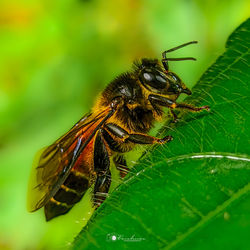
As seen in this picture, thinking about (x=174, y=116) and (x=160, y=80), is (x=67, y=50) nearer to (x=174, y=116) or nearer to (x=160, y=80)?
(x=160, y=80)

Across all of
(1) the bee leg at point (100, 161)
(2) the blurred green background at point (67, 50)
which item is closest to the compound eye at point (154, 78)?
(1) the bee leg at point (100, 161)

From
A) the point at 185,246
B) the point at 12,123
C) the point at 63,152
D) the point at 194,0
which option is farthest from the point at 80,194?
the point at 194,0

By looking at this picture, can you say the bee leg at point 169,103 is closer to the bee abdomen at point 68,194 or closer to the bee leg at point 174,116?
the bee leg at point 174,116

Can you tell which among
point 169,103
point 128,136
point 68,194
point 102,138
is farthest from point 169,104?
point 68,194

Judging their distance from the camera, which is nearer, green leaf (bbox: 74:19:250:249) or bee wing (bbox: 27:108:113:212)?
green leaf (bbox: 74:19:250:249)

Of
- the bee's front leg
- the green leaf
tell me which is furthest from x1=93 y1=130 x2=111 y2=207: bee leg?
the green leaf

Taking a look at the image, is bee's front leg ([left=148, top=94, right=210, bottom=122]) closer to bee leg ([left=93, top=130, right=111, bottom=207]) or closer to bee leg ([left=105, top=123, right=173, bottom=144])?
bee leg ([left=105, top=123, right=173, bottom=144])

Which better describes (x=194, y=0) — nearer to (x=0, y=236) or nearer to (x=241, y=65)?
(x=241, y=65)
